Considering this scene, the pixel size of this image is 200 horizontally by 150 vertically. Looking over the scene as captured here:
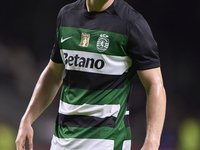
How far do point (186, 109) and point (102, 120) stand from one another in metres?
2.24

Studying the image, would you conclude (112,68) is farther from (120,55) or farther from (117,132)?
(117,132)

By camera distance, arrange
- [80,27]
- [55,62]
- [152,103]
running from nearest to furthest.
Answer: [152,103]
[80,27]
[55,62]

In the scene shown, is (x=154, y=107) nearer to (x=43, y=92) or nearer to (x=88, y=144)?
(x=88, y=144)

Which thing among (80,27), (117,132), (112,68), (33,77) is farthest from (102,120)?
(33,77)

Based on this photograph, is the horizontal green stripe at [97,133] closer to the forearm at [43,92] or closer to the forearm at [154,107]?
the forearm at [154,107]

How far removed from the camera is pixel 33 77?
3.66 meters

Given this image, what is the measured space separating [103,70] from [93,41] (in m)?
0.11

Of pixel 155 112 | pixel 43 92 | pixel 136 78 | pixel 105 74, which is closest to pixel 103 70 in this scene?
pixel 105 74

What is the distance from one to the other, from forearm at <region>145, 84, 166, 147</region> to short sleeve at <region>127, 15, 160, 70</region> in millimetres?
85

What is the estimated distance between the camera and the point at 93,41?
1519 mm

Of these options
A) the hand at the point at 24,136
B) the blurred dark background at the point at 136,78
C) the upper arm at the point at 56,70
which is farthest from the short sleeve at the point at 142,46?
the blurred dark background at the point at 136,78

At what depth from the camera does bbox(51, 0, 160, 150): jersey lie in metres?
1.48

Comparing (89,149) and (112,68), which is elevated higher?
(112,68)

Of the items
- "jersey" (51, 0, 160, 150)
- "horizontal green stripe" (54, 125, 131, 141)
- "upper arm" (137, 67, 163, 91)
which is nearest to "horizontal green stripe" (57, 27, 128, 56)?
"jersey" (51, 0, 160, 150)
